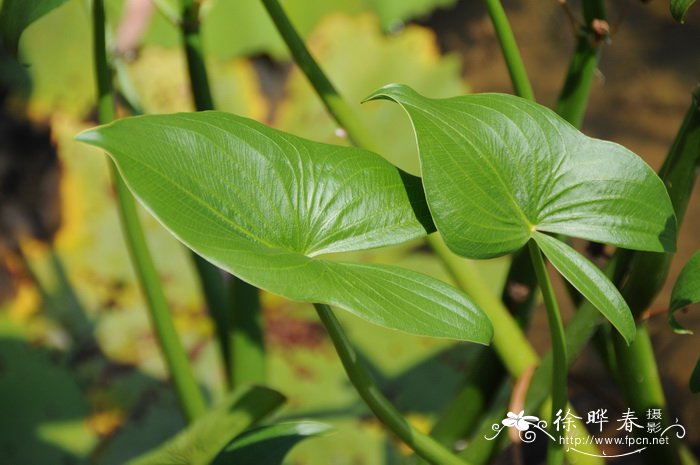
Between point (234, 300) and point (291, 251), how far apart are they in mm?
305

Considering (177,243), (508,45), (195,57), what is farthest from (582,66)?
(177,243)

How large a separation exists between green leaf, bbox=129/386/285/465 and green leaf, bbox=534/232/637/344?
0.22 metres

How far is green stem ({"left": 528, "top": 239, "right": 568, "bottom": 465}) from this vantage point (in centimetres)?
36

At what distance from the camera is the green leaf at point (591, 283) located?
0.34 m

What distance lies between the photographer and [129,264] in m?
0.95

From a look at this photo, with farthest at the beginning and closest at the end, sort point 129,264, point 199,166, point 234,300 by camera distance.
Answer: point 129,264 < point 234,300 < point 199,166

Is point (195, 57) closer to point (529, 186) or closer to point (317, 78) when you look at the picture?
point (317, 78)

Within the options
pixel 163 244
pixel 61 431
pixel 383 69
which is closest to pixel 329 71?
pixel 383 69

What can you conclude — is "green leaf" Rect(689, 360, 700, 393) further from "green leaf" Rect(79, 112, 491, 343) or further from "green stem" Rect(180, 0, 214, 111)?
"green stem" Rect(180, 0, 214, 111)

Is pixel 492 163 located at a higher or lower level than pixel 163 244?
higher

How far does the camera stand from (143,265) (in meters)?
0.55

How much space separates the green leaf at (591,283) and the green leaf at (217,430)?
218 mm

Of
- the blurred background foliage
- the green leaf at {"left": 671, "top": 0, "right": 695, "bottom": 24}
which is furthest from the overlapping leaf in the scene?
the blurred background foliage

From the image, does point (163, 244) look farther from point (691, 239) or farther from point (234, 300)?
point (691, 239)
